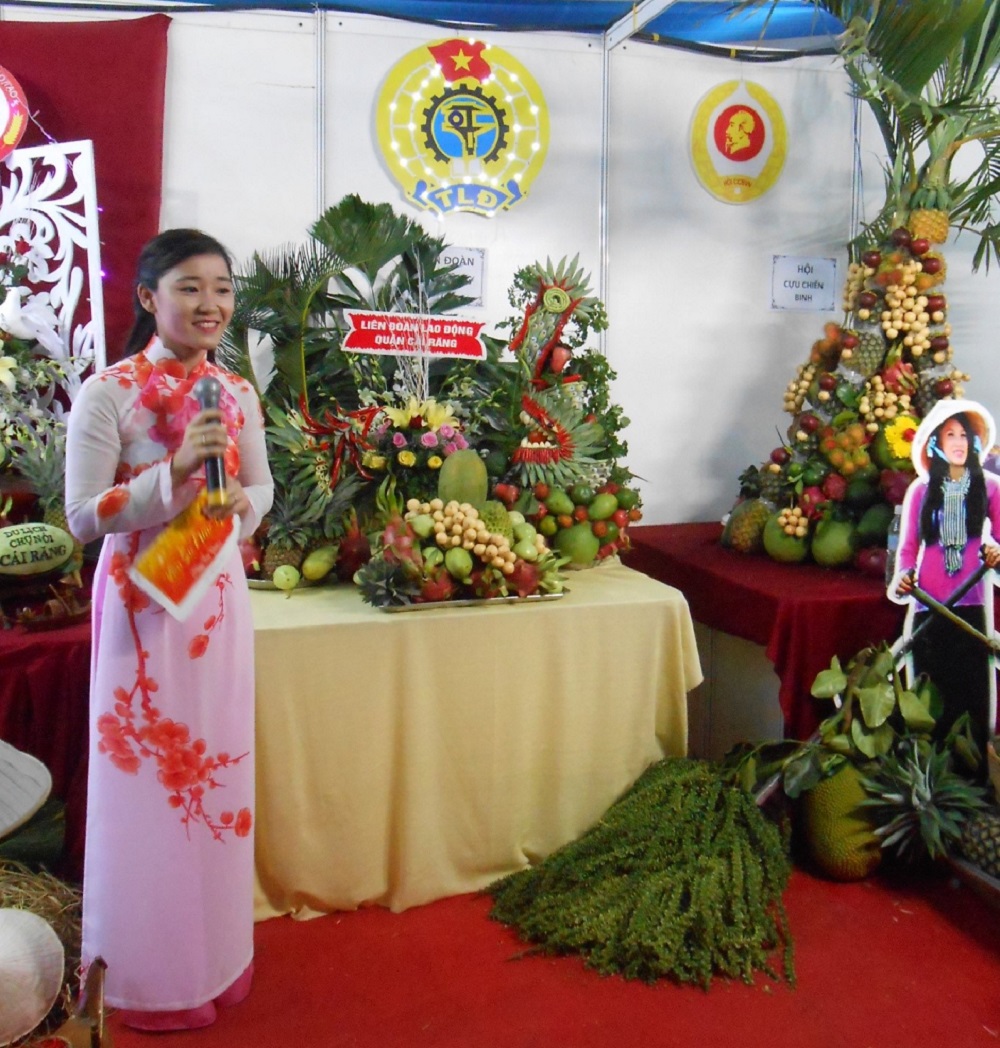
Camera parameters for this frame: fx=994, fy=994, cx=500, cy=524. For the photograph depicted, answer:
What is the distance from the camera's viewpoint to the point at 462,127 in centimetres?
341

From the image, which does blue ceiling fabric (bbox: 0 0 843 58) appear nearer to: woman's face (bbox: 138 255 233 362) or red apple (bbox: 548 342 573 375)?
red apple (bbox: 548 342 573 375)

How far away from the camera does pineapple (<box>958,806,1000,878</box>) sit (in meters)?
2.42

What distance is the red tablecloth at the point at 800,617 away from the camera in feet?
8.89

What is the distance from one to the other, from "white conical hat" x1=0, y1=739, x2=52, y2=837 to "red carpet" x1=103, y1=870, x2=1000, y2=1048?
744mm

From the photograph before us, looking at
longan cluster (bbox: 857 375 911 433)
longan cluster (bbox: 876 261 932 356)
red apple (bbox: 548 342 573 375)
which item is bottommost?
longan cluster (bbox: 857 375 911 433)

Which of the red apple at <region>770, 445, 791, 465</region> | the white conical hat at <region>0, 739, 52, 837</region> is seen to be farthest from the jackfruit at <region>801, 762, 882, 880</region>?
the white conical hat at <region>0, 739, 52, 837</region>

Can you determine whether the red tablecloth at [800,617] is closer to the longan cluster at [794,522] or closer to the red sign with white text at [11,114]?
the longan cluster at [794,522]

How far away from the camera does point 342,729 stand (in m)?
2.34

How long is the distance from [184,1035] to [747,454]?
9.32ft

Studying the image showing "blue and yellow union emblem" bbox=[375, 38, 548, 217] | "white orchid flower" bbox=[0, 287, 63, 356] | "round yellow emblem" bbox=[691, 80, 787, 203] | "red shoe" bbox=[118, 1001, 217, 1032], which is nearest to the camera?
"red shoe" bbox=[118, 1001, 217, 1032]

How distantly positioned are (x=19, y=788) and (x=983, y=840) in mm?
2177

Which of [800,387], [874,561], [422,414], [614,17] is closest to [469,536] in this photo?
[422,414]

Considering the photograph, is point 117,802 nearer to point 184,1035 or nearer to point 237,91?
point 184,1035


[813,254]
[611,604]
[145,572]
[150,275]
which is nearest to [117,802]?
[145,572]
